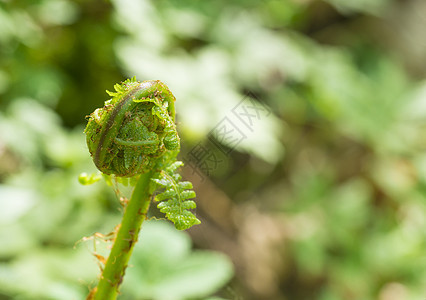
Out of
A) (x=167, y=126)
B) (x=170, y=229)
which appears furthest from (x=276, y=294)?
(x=167, y=126)

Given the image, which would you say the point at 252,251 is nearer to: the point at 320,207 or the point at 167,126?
the point at 320,207

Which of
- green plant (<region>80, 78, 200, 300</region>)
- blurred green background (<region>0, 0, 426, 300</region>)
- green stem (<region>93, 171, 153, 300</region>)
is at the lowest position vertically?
green stem (<region>93, 171, 153, 300</region>)

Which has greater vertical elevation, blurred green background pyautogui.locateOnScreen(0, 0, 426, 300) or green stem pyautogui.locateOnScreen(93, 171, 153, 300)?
blurred green background pyautogui.locateOnScreen(0, 0, 426, 300)

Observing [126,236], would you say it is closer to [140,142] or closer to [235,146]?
[140,142]

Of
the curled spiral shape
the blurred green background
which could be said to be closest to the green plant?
the curled spiral shape

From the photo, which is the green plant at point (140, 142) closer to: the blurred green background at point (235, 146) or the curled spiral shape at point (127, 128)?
the curled spiral shape at point (127, 128)

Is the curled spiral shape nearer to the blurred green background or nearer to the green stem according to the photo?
the green stem

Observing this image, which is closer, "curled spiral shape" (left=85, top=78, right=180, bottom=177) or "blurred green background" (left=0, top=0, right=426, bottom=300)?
"curled spiral shape" (left=85, top=78, right=180, bottom=177)
